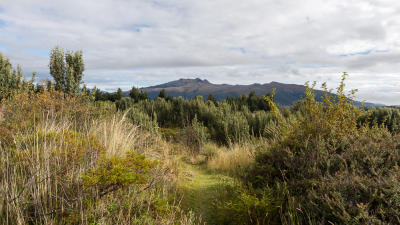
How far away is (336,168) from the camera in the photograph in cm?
284

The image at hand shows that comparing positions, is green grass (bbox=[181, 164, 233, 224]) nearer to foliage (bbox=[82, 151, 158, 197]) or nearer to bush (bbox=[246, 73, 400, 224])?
bush (bbox=[246, 73, 400, 224])

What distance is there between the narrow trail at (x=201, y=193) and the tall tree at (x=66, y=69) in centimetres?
887

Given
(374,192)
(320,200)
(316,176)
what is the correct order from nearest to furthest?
(374,192)
(320,200)
(316,176)

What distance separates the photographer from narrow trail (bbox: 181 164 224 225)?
11.9ft

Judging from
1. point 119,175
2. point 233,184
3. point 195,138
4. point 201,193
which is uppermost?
point 119,175

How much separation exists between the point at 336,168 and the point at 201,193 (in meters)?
2.54

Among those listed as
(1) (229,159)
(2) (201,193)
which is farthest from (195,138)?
(2) (201,193)

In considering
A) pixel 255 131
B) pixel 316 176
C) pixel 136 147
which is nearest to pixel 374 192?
pixel 316 176

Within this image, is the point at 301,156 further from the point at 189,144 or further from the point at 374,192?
the point at 189,144

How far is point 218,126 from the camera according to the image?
9172mm

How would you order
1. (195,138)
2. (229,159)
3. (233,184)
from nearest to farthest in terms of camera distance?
1. (233,184)
2. (229,159)
3. (195,138)

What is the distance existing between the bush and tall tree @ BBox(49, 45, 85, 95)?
10.9m

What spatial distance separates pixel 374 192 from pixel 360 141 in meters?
1.34

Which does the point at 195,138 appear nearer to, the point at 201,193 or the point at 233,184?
the point at 201,193
